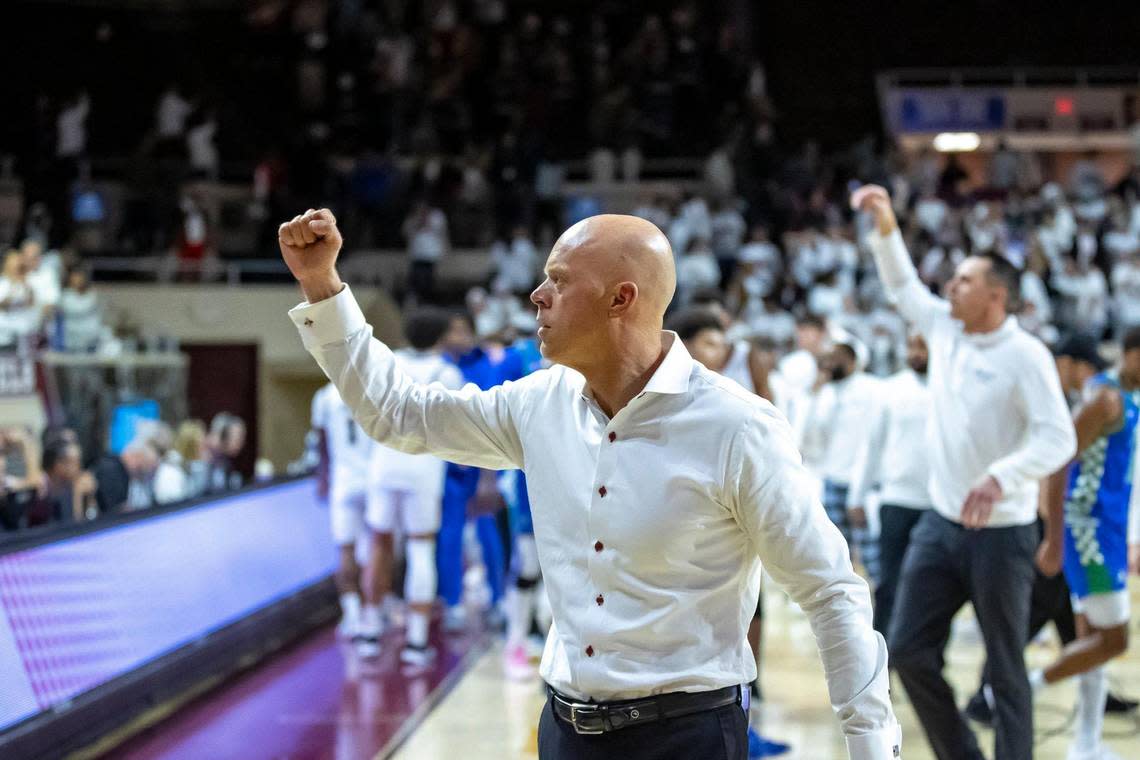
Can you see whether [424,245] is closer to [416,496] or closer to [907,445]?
[416,496]

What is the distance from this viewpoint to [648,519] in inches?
92.3

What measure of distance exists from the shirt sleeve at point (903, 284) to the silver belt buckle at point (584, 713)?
9.01 ft

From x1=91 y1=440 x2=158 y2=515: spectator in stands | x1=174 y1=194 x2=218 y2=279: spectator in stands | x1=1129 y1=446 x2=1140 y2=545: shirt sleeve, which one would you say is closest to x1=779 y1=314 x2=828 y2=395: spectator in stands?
x1=1129 y1=446 x2=1140 y2=545: shirt sleeve

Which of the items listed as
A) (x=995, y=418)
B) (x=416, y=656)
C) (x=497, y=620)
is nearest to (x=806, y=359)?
(x=497, y=620)

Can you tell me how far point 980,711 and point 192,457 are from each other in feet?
19.8

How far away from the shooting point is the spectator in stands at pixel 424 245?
56.6 ft

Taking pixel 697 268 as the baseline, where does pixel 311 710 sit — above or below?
below

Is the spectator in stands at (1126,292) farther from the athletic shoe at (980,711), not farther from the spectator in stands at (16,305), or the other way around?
the spectator in stands at (16,305)

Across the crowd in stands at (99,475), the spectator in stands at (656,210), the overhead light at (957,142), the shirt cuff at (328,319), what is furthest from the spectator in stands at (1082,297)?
the shirt cuff at (328,319)

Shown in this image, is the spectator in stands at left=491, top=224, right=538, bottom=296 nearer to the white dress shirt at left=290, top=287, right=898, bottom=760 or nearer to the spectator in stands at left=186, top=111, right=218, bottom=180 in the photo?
the spectator in stands at left=186, top=111, right=218, bottom=180

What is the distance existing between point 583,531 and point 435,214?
626 inches

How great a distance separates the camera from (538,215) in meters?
18.8

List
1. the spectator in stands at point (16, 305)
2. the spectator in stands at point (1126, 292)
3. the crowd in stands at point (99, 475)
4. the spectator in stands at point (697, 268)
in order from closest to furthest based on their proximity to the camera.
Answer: the crowd in stands at point (99, 475) < the spectator in stands at point (16, 305) < the spectator in stands at point (1126, 292) < the spectator in stands at point (697, 268)

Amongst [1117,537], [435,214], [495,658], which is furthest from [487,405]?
[435,214]
